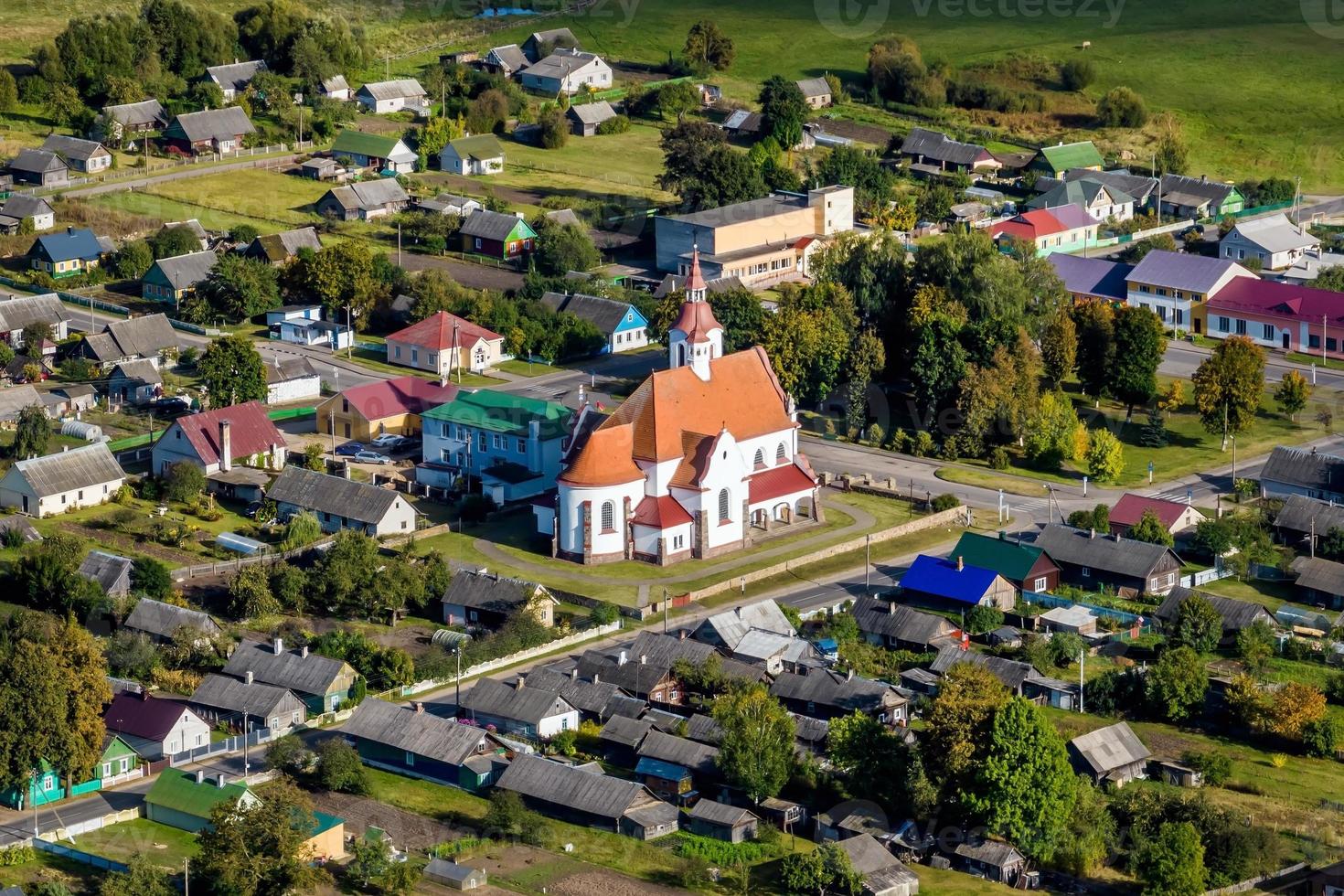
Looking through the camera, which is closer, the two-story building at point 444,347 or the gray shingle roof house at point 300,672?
the gray shingle roof house at point 300,672

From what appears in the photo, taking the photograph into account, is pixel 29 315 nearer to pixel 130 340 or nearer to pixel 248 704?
pixel 130 340

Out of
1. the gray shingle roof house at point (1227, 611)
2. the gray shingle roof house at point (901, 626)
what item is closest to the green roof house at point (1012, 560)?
the gray shingle roof house at point (901, 626)

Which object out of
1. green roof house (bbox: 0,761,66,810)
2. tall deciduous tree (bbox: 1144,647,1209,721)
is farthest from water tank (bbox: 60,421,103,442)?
tall deciduous tree (bbox: 1144,647,1209,721)

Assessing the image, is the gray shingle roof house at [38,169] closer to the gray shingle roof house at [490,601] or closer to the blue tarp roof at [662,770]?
the gray shingle roof house at [490,601]

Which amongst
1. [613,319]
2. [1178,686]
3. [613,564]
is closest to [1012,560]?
[1178,686]

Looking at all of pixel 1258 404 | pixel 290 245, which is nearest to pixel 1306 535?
pixel 1258 404

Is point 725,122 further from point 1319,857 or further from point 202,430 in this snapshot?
point 1319,857
